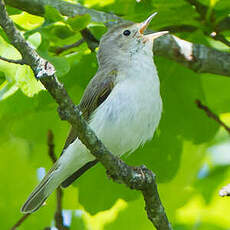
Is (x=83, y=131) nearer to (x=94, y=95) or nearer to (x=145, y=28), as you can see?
(x=94, y=95)

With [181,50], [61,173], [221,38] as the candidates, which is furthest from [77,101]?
[221,38]

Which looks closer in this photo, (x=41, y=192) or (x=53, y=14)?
(x=53, y=14)

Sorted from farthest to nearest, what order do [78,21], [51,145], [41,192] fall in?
[51,145]
[41,192]
[78,21]

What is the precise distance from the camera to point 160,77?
5.41 meters

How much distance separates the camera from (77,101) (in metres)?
5.19

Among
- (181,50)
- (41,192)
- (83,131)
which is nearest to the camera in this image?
(83,131)

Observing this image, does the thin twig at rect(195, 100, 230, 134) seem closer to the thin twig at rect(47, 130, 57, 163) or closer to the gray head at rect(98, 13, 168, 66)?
the gray head at rect(98, 13, 168, 66)

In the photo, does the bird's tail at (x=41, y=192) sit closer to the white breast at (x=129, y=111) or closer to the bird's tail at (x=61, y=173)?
the bird's tail at (x=61, y=173)

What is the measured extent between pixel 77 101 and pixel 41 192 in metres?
0.79

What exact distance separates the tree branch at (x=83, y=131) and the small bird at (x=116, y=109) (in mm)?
549

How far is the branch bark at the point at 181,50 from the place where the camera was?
4.81 meters

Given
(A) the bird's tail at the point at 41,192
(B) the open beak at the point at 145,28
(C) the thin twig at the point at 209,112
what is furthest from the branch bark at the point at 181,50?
(A) the bird's tail at the point at 41,192

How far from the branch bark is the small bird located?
0.40ft

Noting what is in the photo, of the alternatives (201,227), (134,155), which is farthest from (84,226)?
(201,227)
